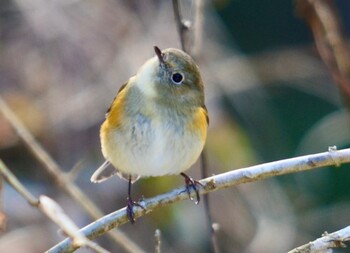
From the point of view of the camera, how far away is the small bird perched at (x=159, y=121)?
12.5 ft

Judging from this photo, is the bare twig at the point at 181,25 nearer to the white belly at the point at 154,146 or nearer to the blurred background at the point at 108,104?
the white belly at the point at 154,146

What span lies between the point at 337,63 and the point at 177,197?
1.26 meters

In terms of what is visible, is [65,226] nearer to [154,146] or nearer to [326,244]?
[326,244]

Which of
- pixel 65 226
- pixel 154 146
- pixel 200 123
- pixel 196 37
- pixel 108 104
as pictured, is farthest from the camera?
pixel 108 104

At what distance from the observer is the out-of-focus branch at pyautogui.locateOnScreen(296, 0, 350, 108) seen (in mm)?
4141

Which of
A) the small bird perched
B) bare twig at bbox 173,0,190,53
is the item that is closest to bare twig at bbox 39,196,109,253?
the small bird perched

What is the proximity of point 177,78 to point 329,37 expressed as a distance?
31.0 inches

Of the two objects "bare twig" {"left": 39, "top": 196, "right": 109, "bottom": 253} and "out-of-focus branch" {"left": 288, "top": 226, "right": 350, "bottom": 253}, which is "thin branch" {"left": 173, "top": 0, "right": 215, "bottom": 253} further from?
"bare twig" {"left": 39, "top": 196, "right": 109, "bottom": 253}

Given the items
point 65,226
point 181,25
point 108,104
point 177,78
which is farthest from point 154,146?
point 108,104

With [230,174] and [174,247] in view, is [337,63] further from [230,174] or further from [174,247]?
[174,247]

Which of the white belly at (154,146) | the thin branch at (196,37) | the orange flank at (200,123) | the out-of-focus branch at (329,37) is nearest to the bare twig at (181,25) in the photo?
the thin branch at (196,37)

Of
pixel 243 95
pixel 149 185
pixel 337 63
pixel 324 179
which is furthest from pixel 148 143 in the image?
pixel 324 179

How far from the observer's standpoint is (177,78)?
3.97 meters

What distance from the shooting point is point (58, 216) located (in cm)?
258
